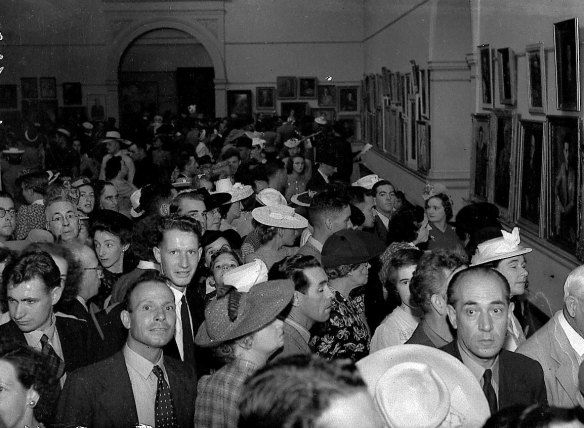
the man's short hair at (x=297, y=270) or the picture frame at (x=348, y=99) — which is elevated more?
the picture frame at (x=348, y=99)

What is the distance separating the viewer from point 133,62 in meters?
29.0

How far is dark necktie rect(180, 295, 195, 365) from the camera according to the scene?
4762mm

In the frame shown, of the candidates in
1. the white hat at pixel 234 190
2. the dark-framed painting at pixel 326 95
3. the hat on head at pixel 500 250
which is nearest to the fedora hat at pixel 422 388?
the hat on head at pixel 500 250

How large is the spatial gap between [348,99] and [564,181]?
19.3 metres

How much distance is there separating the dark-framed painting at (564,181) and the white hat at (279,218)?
2965 millimetres

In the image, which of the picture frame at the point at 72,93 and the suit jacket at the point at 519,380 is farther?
the picture frame at the point at 72,93

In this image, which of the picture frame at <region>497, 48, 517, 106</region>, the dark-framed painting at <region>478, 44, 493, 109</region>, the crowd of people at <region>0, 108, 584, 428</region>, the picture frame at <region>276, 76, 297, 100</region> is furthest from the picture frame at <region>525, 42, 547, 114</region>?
the picture frame at <region>276, 76, 297, 100</region>

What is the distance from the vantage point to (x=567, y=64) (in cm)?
798

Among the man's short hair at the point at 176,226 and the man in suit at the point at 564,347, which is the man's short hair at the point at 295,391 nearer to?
the man in suit at the point at 564,347

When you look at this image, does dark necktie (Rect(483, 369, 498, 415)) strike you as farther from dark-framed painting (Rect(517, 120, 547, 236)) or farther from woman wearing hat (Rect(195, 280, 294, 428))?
dark-framed painting (Rect(517, 120, 547, 236))

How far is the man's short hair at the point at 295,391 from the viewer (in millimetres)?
Result: 1848

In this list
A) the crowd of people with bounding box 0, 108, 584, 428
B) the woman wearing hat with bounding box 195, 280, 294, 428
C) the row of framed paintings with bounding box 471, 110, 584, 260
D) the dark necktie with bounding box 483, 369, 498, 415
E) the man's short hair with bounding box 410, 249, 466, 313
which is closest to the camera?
the crowd of people with bounding box 0, 108, 584, 428

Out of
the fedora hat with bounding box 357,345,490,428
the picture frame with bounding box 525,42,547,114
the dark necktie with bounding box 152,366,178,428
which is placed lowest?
the dark necktie with bounding box 152,366,178,428

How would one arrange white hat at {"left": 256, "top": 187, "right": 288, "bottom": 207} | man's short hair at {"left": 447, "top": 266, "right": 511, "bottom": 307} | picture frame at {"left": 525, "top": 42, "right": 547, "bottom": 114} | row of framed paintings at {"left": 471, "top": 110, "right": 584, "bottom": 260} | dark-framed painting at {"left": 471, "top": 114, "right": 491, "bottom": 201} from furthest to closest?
dark-framed painting at {"left": 471, "top": 114, "right": 491, "bottom": 201}
picture frame at {"left": 525, "top": 42, "right": 547, "bottom": 114}
row of framed paintings at {"left": 471, "top": 110, "right": 584, "bottom": 260}
white hat at {"left": 256, "top": 187, "right": 288, "bottom": 207}
man's short hair at {"left": 447, "top": 266, "right": 511, "bottom": 307}
